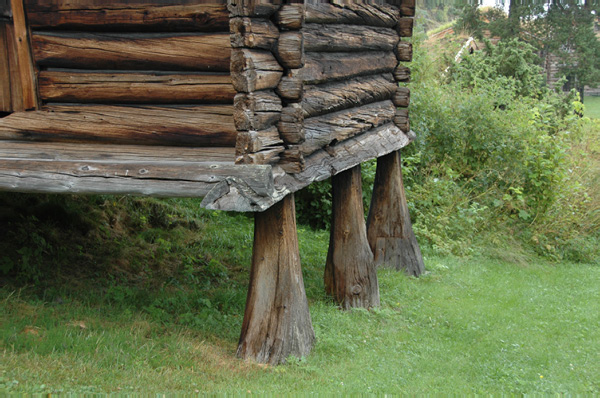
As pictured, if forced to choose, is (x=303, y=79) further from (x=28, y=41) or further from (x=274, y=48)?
(x=28, y=41)

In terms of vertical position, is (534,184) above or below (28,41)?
below

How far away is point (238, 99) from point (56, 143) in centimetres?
204

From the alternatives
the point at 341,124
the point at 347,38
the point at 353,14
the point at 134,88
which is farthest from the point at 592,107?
the point at 134,88

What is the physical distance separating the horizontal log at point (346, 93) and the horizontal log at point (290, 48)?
1.83 feet

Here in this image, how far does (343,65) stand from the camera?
20.3 ft

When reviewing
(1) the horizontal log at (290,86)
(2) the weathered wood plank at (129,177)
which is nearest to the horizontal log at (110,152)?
(2) the weathered wood plank at (129,177)

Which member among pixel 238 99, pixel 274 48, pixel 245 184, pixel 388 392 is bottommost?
pixel 388 392

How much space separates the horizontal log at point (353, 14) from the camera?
220 inches

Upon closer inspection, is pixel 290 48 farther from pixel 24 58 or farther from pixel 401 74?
pixel 401 74

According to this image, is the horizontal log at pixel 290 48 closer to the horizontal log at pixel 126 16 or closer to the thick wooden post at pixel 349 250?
the horizontal log at pixel 126 16

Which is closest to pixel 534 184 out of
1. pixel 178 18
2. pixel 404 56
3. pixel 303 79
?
pixel 404 56

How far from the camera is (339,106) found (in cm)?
605

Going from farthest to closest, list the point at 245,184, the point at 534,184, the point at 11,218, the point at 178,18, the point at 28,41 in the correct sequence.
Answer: the point at 534,184 < the point at 11,218 < the point at 28,41 < the point at 178,18 < the point at 245,184

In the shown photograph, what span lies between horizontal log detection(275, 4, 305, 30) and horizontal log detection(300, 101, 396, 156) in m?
0.94
